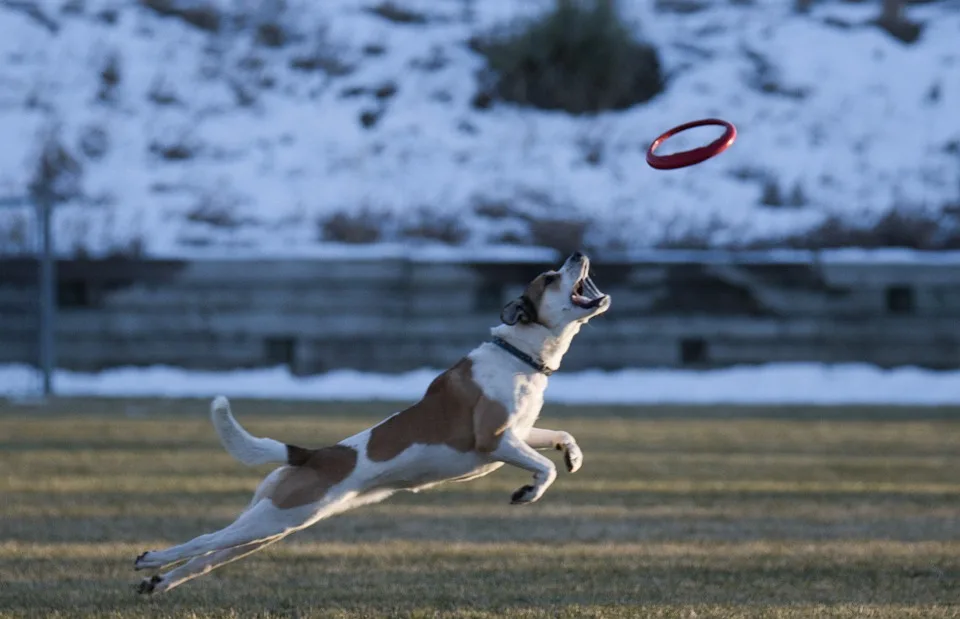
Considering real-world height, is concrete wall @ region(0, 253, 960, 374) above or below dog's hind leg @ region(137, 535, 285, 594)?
Answer: below

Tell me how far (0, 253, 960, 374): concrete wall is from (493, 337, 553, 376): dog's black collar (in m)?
14.6

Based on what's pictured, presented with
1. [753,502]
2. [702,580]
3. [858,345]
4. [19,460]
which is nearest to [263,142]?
[858,345]

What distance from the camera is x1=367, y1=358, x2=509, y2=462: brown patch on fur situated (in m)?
6.22

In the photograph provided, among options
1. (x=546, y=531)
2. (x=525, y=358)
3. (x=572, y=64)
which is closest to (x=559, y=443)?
(x=525, y=358)

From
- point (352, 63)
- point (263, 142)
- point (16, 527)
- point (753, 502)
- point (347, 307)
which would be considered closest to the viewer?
point (16, 527)

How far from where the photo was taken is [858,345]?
2161 centimetres

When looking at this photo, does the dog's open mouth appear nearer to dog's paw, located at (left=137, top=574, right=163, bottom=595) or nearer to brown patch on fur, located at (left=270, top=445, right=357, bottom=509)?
brown patch on fur, located at (left=270, top=445, right=357, bottom=509)

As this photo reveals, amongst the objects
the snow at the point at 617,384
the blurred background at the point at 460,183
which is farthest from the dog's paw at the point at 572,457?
the snow at the point at 617,384

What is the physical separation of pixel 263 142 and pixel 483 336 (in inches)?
352

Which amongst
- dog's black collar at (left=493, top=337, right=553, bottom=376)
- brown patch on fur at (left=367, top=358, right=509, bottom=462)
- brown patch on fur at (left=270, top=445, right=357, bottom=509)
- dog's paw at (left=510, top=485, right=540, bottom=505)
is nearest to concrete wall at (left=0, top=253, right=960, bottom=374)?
dog's black collar at (left=493, top=337, right=553, bottom=376)

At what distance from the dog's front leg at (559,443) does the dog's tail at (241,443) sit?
1114 mm

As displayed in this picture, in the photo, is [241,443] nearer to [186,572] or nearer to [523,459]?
[186,572]

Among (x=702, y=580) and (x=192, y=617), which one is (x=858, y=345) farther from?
(x=192, y=617)

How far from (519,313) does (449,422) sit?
24.9 inches
